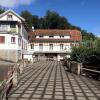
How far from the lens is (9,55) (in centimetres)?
6384

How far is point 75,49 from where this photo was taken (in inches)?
1334

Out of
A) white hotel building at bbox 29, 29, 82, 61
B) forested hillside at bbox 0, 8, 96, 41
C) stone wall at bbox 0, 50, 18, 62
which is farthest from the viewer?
forested hillside at bbox 0, 8, 96, 41

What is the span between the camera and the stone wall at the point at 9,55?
63281 mm

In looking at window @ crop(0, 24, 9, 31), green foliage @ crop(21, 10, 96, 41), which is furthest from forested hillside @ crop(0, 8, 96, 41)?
window @ crop(0, 24, 9, 31)

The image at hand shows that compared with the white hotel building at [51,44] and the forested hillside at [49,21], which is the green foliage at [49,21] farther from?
the white hotel building at [51,44]

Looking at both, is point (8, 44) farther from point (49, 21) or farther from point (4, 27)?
point (49, 21)

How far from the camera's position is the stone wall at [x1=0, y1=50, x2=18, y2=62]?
208 ft

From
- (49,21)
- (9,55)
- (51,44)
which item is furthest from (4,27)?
(49,21)

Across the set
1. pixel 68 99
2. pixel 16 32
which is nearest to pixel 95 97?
pixel 68 99

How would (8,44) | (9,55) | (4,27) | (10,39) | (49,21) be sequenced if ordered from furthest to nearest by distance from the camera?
(49,21)
(4,27)
(9,55)
(8,44)
(10,39)

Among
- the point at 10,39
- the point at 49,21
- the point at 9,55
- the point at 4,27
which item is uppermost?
the point at 49,21

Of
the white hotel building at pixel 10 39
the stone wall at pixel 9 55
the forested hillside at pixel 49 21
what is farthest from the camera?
the forested hillside at pixel 49 21

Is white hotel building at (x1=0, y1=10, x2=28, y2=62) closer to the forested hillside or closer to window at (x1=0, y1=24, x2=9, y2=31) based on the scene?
window at (x1=0, y1=24, x2=9, y2=31)

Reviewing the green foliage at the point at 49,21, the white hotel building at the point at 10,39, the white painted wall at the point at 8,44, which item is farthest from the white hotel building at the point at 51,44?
the green foliage at the point at 49,21
